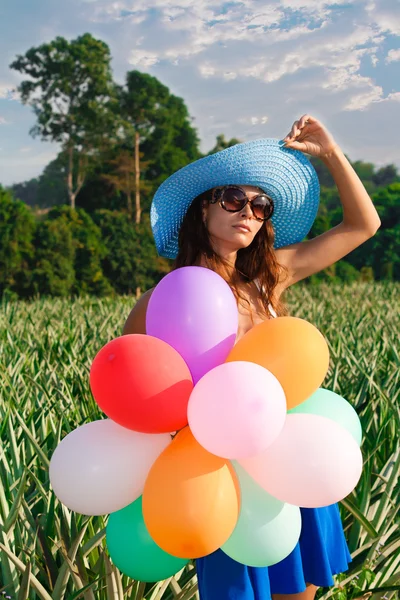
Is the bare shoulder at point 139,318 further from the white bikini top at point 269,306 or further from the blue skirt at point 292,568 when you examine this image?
the blue skirt at point 292,568

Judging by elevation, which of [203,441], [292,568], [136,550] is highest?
[203,441]

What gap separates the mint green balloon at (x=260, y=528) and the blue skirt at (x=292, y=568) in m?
0.10

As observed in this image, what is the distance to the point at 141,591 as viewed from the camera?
152 cm

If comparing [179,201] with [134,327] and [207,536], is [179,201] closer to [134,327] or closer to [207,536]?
[134,327]

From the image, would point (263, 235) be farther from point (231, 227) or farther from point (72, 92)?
point (72, 92)

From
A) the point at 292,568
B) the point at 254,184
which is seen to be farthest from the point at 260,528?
the point at 254,184

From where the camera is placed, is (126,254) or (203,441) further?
(126,254)

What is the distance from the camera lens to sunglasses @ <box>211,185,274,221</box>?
1628 mm

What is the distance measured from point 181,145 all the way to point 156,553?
4075cm

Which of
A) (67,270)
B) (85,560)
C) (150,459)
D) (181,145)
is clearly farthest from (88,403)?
(181,145)

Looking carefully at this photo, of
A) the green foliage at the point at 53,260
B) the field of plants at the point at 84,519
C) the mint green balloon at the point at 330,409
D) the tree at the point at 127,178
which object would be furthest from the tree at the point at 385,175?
the mint green balloon at the point at 330,409

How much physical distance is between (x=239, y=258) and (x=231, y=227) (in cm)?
18

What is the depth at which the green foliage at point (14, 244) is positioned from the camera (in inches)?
861

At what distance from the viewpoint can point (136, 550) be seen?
4.02 ft
